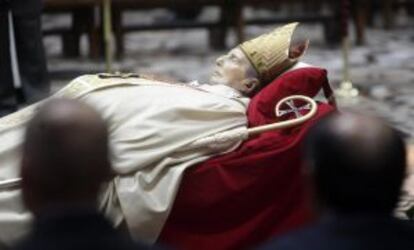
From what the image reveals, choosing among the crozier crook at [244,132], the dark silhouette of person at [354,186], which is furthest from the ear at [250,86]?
the dark silhouette of person at [354,186]

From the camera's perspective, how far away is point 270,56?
15.1 ft

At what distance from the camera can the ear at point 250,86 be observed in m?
4.65

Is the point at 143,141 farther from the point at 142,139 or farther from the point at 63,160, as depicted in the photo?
the point at 63,160

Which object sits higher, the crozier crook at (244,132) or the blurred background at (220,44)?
the crozier crook at (244,132)

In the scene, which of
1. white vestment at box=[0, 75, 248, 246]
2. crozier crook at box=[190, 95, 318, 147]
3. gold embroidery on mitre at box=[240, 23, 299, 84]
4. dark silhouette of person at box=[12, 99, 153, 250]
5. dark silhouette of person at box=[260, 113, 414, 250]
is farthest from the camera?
gold embroidery on mitre at box=[240, 23, 299, 84]

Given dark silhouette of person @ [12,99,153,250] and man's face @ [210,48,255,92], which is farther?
man's face @ [210,48,255,92]

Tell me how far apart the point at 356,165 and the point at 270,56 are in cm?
249

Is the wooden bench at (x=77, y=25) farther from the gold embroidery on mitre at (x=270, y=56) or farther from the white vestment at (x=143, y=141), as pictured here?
the white vestment at (x=143, y=141)

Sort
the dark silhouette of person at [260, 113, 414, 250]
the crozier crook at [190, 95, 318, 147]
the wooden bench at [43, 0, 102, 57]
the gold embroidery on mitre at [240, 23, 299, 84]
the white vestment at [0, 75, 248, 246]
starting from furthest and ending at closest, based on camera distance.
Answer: the wooden bench at [43, 0, 102, 57] < the gold embroidery on mitre at [240, 23, 299, 84] < the crozier crook at [190, 95, 318, 147] < the white vestment at [0, 75, 248, 246] < the dark silhouette of person at [260, 113, 414, 250]

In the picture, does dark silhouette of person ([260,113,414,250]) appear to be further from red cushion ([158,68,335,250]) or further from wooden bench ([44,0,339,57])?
wooden bench ([44,0,339,57])

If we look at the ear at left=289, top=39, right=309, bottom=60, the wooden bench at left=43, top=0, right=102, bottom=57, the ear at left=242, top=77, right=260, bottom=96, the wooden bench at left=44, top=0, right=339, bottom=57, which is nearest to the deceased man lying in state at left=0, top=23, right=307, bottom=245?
the ear at left=242, top=77, right=260, bottom=96

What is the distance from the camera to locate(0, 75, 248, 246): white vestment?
3.88m

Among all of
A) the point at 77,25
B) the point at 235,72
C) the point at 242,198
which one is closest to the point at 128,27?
the point at 77,25

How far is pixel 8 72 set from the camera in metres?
6.59
